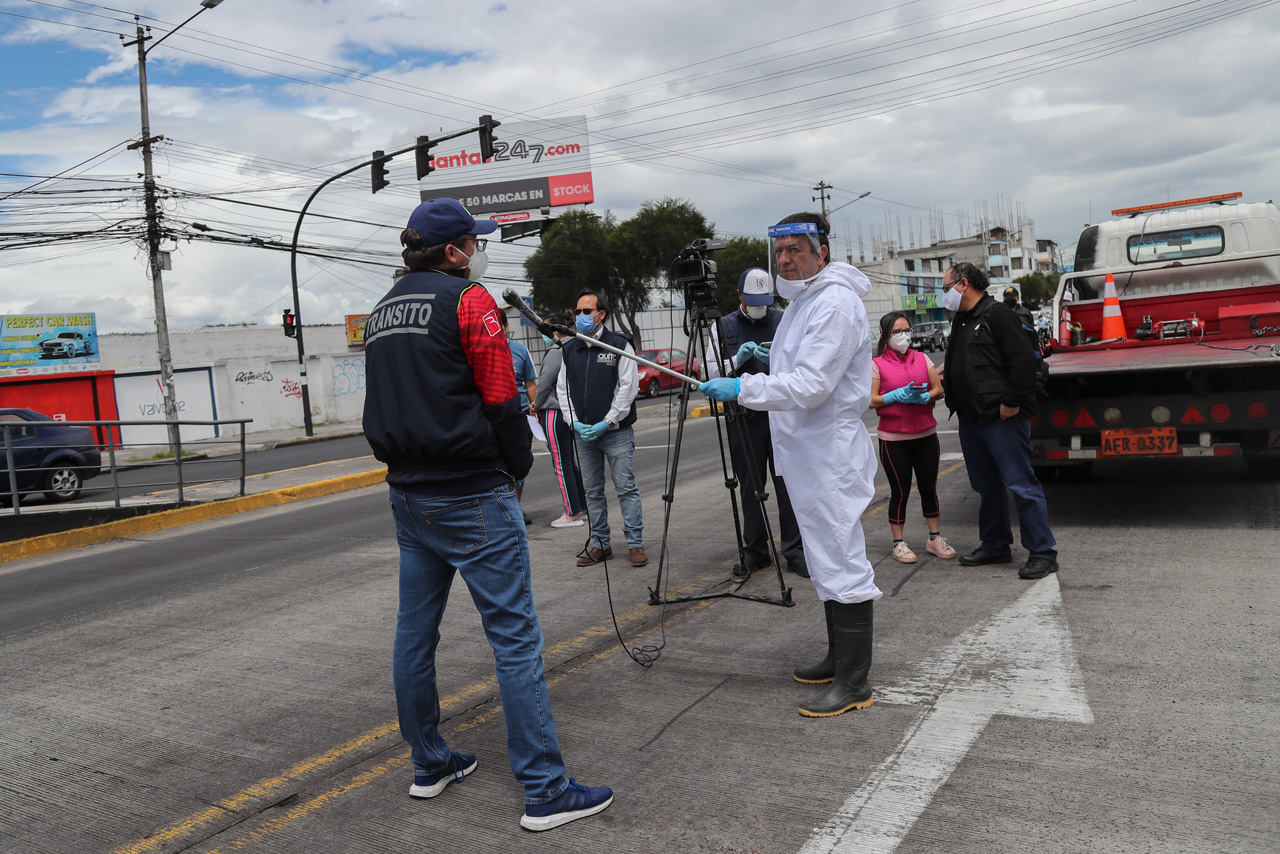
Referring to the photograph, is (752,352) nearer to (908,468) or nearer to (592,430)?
(908,468)

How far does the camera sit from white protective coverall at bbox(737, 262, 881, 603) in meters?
3.65

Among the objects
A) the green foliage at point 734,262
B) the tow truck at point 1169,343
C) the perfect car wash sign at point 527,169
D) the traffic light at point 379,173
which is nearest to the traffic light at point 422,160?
the traffic light at point 379,173

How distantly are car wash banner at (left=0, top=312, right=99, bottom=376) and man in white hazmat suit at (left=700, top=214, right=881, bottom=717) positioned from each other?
32.5 meters

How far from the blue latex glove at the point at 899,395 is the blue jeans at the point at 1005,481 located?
0.38 metres

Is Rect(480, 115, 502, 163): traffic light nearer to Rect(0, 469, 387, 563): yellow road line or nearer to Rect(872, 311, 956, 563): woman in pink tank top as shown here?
Rect(0, 469, 387, 563): yellow road line

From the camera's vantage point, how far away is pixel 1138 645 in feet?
14.2

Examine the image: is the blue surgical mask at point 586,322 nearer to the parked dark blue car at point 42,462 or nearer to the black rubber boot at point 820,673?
the black rubber boot at point 820,673

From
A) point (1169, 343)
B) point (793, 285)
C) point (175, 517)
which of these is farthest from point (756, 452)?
point (175, 517)

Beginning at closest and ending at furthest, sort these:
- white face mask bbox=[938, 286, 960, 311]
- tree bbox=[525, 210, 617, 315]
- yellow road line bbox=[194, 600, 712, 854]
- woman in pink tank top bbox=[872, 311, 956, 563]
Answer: yellow road line bbox=[194, 600, 712, 854] → white face mask bbox=[938, 286, 960, 311] → woman in pink tank top bbox=[872, 311, 956, 563] → tree bbox=[525, 210, 617, 315]

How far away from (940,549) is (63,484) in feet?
48.9

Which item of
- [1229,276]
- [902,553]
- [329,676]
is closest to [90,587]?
[329,676]

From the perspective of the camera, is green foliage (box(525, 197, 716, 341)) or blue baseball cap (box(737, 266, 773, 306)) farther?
green foliage (box(525, 197, 716, 341))

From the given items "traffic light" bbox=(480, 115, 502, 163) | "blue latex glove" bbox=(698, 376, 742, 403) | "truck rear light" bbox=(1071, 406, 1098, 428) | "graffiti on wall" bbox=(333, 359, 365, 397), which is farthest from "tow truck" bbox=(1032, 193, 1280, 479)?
"graffiti on wall" bbox=(333, 359, 365, 397)

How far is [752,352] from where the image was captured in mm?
5684
